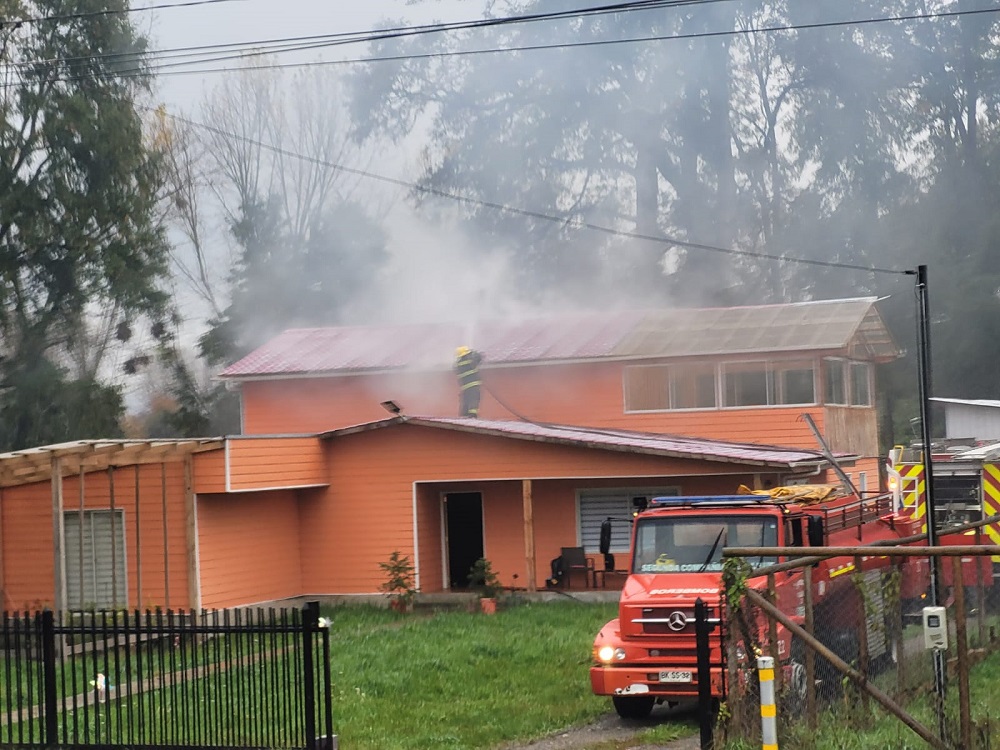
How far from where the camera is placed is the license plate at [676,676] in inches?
482

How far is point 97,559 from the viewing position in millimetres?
23438

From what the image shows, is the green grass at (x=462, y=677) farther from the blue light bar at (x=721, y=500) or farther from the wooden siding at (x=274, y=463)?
the wooden siding at (x=274, y=463)

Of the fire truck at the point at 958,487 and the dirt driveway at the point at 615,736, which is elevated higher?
the fire truck at the point at 958,487

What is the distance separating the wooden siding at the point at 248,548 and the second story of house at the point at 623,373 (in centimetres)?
302

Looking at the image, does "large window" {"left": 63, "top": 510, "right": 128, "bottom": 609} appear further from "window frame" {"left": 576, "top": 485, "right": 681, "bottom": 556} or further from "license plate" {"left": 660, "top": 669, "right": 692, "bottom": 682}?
"license plate" {"left": 660, "top": 669, "right": 692, "bottom": 682}

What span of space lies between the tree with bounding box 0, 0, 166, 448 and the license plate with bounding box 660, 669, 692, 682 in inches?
1009

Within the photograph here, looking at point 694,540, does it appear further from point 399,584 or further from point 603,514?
point 603,514

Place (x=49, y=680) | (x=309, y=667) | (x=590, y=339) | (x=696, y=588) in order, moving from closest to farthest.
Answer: (x=309, y=667), (x=49, y=680), (x=696, y=588), (x=590, y=339)

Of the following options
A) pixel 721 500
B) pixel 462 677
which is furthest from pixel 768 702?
pixel 462 677

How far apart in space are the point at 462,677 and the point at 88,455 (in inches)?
269

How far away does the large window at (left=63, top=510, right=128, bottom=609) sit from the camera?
23191 millimetres

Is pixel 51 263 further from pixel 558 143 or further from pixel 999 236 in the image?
pixel 999 236

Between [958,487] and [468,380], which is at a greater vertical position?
[468,380]

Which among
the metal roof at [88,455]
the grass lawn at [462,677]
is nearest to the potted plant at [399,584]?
the grass lawn at [462,677]
